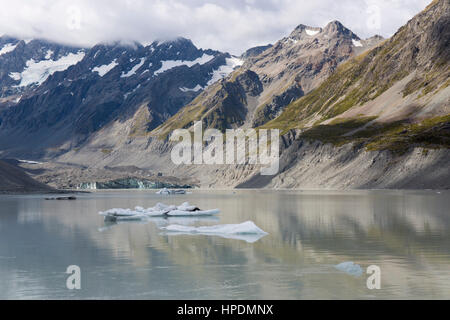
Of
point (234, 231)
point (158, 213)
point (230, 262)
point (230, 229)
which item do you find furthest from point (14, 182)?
point (230, 262)

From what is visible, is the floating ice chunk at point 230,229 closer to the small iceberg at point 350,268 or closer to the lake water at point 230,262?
the lake water at point 230,262

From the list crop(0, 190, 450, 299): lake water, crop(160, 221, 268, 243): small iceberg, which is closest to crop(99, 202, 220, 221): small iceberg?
crop(0, 190, 450, 299): lake water

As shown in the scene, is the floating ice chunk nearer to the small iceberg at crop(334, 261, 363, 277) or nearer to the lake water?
the lake water

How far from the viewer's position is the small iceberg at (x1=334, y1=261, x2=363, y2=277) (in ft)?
92.4

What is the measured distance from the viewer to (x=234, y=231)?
46.3m

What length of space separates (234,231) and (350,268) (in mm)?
18289

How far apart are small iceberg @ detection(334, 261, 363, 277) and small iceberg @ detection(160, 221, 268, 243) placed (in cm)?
1313

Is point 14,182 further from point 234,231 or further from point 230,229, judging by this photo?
point 234,231

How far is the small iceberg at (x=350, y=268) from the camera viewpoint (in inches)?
1109
